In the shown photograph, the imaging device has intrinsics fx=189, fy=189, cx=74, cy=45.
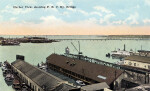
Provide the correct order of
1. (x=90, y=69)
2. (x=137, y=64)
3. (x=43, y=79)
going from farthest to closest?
(x=137, y=64), (x=90, y=69), (x=43, y=79)

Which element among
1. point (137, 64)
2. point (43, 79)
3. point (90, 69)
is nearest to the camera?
point (43, 79)

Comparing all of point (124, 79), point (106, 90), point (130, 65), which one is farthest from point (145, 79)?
point (130, 65)

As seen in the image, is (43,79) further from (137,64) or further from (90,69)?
(137,64)

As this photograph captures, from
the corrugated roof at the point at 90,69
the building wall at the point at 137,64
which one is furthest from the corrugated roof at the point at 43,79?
the building wall at the point at 137,64

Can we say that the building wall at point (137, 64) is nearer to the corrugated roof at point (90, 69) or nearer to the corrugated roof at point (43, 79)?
the corrugated roof at point (90, 69)

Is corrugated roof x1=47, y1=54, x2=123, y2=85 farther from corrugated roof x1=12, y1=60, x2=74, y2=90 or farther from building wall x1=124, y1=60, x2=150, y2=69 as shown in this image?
building wall x1=124, y1=60, x2=150, y2=69

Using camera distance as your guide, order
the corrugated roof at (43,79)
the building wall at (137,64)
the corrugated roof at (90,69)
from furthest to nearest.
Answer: the building wall at (137,64)
the corrugated roof at (90,69)
the corrugated roof at (43,79)

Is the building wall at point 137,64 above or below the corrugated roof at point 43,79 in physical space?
below

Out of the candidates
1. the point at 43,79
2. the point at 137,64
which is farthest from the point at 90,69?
the point at 137,64

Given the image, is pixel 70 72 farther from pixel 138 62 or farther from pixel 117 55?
pixel 117 55

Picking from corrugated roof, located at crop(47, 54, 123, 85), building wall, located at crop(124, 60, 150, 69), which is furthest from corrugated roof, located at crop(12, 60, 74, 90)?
building wall, located at crop(124, 60, 150, 69)

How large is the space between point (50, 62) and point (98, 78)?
78.8ft

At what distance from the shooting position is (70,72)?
4547 centimetres

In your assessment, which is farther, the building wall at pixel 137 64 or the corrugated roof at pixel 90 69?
the building wall at pixel 137 64
